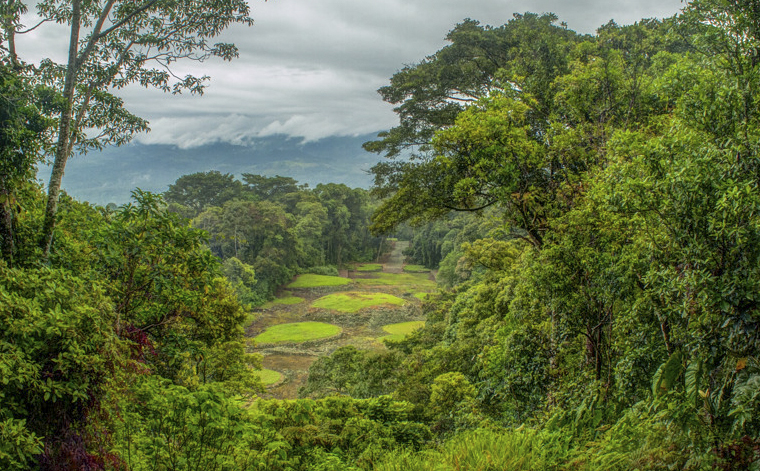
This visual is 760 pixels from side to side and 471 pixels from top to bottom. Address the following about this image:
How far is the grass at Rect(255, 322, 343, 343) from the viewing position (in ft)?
105

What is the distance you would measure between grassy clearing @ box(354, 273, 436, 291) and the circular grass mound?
6737mm

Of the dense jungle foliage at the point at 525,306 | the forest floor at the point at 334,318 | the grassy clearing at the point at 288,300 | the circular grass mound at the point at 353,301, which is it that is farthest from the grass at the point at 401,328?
the dense jungle foliage at the point at 525,306

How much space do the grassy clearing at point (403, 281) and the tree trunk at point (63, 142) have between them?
45904mm

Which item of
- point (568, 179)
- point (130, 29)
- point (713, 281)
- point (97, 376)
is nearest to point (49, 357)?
point (97, 376)

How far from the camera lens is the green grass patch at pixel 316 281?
5215cm

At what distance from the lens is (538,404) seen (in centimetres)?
777

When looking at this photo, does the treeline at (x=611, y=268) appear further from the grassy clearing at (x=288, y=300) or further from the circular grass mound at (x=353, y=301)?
the grassy clearing at (x=288, y=300)

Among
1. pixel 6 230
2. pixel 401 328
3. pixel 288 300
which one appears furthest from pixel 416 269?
pixel 6 230

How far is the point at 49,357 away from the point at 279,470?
9.57ft

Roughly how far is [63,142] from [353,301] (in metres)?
38.3

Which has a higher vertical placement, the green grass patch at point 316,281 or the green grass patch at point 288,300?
the green grass patch at point 316,281

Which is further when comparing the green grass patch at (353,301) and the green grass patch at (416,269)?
the green grass patch at (416,269)

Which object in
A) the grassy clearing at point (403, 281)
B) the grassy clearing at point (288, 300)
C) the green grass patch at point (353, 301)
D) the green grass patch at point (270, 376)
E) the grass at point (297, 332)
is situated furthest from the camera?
the grassy clearing at point (403, 281)

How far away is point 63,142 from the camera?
21.6 feet
